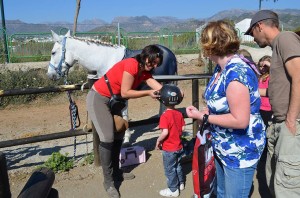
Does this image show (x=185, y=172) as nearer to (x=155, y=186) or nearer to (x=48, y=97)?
(x=155, y=186)

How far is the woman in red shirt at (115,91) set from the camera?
3.04m

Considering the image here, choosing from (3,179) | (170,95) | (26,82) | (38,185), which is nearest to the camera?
(3,179)

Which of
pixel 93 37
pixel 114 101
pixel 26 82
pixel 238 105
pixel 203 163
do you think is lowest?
pixel 26 82

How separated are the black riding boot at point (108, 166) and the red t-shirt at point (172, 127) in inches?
22.3

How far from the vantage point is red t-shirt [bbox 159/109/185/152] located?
10.5 ft

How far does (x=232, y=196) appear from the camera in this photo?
2.13 meters

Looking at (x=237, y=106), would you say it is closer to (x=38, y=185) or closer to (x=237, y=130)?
(x=237, y=130)

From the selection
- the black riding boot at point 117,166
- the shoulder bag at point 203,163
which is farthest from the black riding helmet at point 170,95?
the black riding boot at point 117,166

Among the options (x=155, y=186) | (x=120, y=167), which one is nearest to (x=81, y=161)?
(x=120, y=167)

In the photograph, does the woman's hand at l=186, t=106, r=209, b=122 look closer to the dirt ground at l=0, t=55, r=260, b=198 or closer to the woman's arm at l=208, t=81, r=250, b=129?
the woman's arm at l=208, t=81, r=250, b=129

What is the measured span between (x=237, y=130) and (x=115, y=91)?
1.51 meters

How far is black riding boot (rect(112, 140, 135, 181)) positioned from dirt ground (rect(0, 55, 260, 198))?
0.26ft

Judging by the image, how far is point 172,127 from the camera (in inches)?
128

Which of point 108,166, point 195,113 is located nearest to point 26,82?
point 108,166
